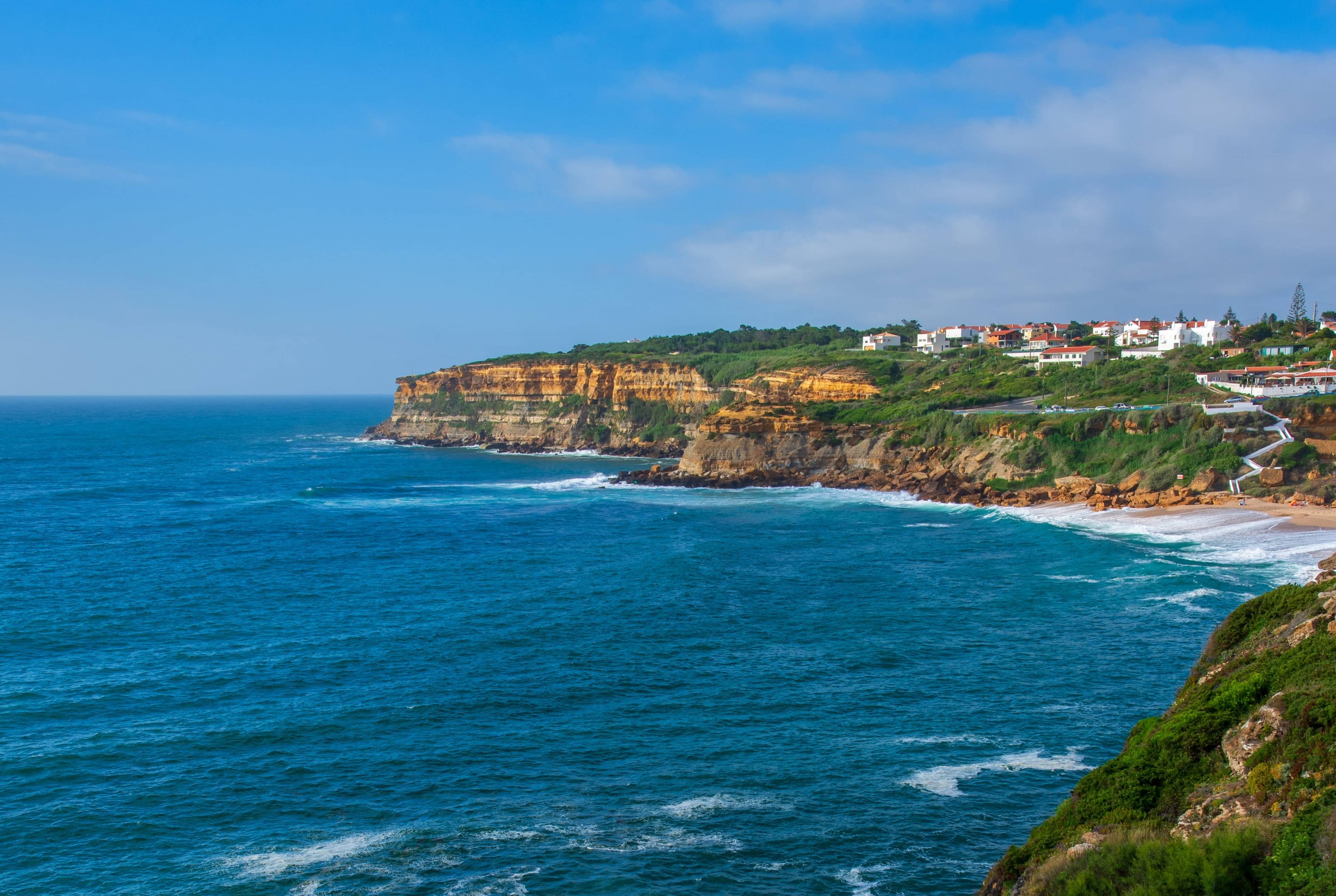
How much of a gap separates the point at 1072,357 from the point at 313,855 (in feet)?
347

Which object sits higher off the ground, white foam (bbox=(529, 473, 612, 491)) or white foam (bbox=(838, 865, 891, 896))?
white foam (bbox=(529, 473, 612, 491))

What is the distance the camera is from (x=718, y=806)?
811 inches

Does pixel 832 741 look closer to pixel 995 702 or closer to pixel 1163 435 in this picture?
pixel 995 702

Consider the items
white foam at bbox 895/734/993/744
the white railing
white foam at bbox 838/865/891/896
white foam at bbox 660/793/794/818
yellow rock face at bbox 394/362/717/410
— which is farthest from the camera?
yellow rock face at bbox 394/362/717/410

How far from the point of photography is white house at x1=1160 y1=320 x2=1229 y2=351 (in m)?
104

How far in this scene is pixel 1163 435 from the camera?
65.4m

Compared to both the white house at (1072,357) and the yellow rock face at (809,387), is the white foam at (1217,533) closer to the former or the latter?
the yellow rock face at (809,387)

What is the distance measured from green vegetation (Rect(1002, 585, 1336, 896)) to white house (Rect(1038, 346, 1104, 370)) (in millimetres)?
92819

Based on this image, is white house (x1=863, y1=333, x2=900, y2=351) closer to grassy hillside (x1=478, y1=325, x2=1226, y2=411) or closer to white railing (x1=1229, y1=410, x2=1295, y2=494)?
grassy hillside (x1=478, y1=325, x2=1226, y2=411)

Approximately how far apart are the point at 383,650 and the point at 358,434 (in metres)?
133

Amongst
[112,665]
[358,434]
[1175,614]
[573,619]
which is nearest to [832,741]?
[573,619]

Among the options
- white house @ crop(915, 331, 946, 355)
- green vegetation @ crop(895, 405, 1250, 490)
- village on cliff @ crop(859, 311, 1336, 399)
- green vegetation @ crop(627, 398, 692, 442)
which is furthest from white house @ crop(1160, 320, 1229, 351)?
green vegetation @ crop(627, 398, 692, 442)

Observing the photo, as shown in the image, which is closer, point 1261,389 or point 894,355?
point 1261,389

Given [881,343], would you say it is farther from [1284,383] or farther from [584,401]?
[1284,383]
